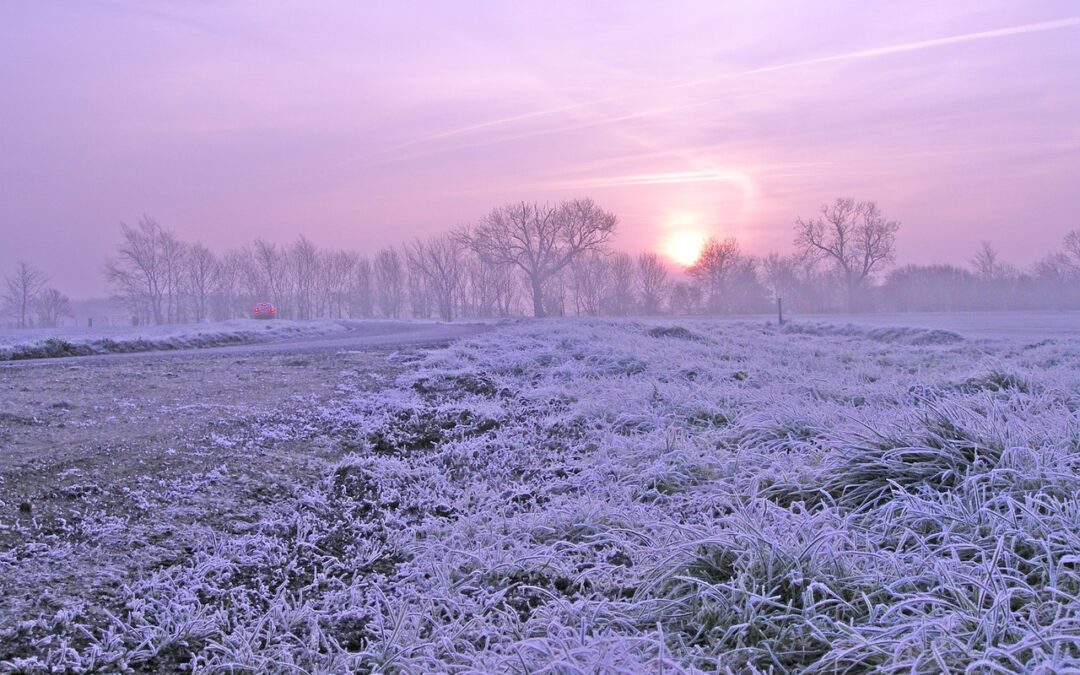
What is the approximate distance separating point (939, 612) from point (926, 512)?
2.50ft

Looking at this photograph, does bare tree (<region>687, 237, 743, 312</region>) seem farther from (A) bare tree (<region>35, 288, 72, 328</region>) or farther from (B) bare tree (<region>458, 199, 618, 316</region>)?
(A) bare tree (<region>35, 288, 72, 328</region>)

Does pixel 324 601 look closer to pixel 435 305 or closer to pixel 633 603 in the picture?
pixel 633 603

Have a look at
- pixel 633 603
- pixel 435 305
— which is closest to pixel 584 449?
pixel 633 603

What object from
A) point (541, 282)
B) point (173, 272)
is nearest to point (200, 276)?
point (173, 272)

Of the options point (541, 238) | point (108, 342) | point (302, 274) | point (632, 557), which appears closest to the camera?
point (632, 557)

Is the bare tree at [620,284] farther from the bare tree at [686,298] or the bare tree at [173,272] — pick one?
the bare tree at [173,272]

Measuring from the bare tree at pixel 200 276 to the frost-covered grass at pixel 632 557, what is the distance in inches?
3089

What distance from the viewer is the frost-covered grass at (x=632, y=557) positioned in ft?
6.64

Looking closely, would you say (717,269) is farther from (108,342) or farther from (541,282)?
(108,342)

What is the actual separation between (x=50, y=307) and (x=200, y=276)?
19141 millimetres

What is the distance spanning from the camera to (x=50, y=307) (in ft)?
247

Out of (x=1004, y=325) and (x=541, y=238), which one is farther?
(x=541, y=238)

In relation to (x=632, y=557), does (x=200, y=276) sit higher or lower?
higher

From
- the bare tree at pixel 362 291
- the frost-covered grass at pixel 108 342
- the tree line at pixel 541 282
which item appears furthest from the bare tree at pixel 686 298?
the frost-covered grass at pixel 108 342
